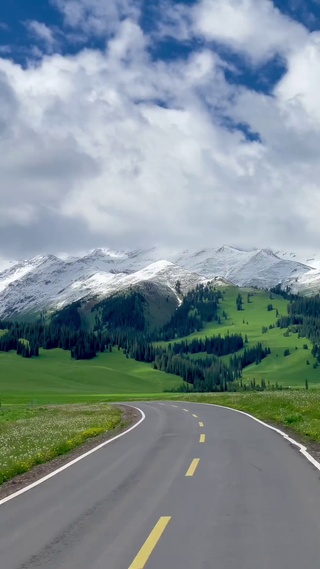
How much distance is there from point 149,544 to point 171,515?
2305mm

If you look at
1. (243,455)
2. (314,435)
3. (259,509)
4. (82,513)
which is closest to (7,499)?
(82,513)

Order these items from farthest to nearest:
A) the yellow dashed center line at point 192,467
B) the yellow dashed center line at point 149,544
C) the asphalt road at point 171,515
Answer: the yellow dashed center line at point 192,467 → the asphalt road at point 171,515 → the yellow dashed center line at point 149,544

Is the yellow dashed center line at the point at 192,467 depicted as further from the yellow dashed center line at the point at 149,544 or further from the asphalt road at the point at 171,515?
the yellow dashed center line at the point at 149,544

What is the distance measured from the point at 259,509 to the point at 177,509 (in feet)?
6.39

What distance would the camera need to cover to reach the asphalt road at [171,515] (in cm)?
988

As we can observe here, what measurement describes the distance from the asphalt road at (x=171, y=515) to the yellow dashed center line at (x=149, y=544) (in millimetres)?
19

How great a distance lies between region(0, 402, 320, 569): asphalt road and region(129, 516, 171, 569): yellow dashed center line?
19 millimetres

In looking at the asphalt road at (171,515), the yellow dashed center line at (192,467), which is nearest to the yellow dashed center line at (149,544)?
the asphalt road at (171,515)

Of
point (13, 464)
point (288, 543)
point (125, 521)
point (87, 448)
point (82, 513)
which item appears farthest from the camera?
point (87, 448)

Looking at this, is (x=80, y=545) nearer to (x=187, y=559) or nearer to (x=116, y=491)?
(x=187, y=559)

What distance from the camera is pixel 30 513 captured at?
13547 mm

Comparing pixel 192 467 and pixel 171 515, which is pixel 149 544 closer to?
pixel 171 515

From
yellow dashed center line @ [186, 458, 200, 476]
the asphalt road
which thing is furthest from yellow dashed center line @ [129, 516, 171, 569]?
yellow dashed center line @ [186, 458, 200, 476]

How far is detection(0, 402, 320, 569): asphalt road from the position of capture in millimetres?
9883
